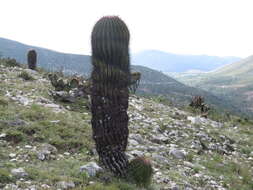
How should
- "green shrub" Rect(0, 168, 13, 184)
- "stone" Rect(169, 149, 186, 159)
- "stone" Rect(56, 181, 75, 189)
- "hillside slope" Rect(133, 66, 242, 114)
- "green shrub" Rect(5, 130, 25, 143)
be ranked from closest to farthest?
"green shrub" Rect(0, 168, 13, 184) < "stone" Rect(56, 181, 75, 189) < "green shrub" Rect(5, 130, 25, 143) < "stone" Rect(169, 149, 186, 159) < "hillside slope" Rect(133, 66, 242, 114)

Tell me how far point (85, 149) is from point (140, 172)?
209 centimetres

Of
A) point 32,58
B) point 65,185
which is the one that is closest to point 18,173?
point 65,185

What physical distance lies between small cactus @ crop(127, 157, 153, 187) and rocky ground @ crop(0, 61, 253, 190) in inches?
11.8

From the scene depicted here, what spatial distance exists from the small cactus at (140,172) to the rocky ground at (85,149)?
0.30m

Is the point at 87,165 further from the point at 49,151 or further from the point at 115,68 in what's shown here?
the point at 115,68

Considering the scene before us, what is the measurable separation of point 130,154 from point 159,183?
153 centimetres

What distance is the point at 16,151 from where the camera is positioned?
7.34 metres

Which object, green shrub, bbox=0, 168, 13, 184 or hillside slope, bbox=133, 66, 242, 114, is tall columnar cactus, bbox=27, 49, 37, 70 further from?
hillside slope, bbox=133, 66, 242, 114

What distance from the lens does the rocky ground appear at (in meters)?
6.38

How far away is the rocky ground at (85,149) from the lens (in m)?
6.38

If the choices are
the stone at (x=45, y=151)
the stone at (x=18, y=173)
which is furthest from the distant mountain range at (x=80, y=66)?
the stone at (x=18, y=173)

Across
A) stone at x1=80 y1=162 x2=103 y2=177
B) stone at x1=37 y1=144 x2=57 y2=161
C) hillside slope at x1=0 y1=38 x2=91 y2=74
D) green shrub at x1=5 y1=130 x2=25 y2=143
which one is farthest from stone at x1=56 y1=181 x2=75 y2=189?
hillside slope at x1=0 y1=38 x2=91 y2=74

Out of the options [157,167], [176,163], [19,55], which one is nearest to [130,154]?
[157,167]

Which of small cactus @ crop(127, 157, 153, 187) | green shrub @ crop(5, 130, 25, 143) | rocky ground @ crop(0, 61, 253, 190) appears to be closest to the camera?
rocky ground @ crop(0, 61, 253, 190)
